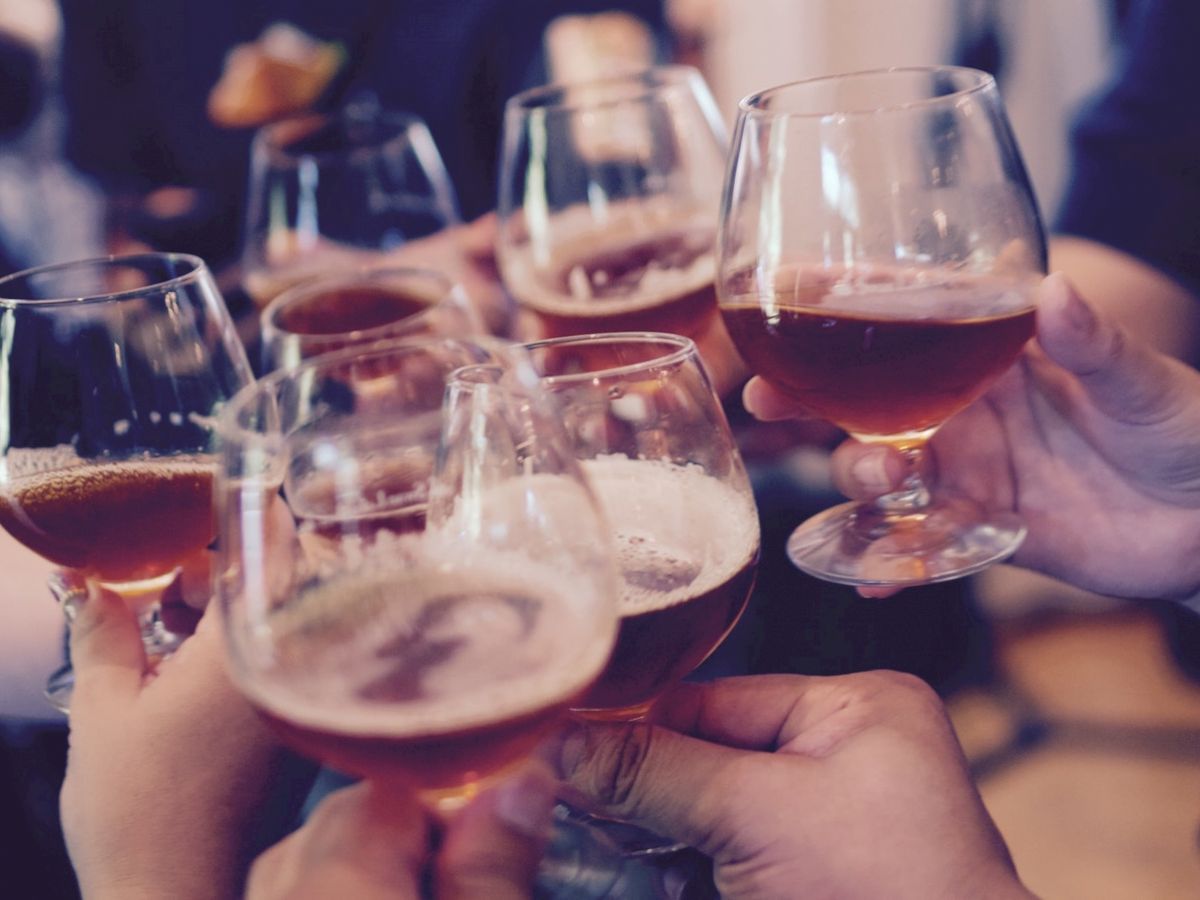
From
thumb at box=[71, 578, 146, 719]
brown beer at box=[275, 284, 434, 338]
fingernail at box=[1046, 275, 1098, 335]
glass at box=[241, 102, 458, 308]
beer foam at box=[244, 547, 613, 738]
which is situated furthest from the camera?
glass at box=[241, 102, 458, 308]

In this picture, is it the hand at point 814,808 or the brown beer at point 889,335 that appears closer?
the hand at point 814,808

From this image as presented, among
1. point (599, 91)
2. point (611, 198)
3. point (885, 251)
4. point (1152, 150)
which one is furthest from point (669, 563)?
point (1152, 150)

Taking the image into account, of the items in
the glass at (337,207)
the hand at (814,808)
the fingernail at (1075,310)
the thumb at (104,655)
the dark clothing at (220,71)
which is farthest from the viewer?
the dark clothing at (220,71)

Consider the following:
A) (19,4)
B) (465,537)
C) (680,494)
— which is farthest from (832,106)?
(19,4)

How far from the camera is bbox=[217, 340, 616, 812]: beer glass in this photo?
63 cm

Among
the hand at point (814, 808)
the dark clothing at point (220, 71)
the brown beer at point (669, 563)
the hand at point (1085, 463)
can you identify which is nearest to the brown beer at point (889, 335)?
the hand at point (1085, 463)

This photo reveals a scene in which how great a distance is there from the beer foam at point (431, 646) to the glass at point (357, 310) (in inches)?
17.7

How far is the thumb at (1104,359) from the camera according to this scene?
100 cm

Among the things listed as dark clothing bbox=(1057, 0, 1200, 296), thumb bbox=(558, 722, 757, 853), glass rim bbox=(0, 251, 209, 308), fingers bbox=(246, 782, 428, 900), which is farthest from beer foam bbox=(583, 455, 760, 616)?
dark clothing bbox=(1057, 0, 1200, 296)

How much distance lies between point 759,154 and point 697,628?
438 mm

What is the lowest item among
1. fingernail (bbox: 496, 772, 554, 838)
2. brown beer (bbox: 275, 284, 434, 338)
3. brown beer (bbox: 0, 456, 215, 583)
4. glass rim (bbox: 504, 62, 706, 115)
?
fingernail (bbox: 496, 772, 554, 838)

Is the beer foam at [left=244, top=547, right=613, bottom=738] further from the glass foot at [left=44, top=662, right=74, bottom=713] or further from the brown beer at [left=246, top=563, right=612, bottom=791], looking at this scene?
the glass foot at [left=44, top=662, right=74, bottom=713]

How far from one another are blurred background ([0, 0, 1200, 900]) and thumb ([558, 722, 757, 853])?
41 cm

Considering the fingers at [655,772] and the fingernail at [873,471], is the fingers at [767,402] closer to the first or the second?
the fingernail at [873,471]
